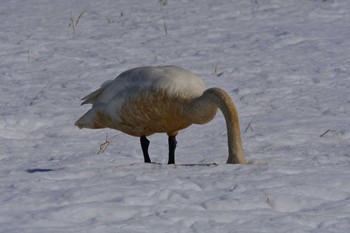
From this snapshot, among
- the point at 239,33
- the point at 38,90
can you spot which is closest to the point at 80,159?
the point at 38,90

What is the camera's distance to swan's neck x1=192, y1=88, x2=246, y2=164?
7547 mm

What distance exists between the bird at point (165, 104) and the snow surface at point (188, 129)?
339 millimetres

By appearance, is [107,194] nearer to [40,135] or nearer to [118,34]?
[40,135]

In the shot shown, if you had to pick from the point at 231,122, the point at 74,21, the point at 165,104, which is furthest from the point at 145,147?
the point at 74,21

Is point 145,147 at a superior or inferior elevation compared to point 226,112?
inferior

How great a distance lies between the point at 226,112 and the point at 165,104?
0.51 m

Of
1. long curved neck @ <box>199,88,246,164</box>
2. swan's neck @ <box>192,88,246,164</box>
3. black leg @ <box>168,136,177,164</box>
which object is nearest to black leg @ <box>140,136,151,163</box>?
black leg @ <box>168,136,177,164</box>

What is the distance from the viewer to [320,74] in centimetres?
1163

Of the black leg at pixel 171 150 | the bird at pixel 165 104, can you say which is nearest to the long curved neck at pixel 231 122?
the bird at pixel 165 104

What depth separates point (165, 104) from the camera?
7.79 meters

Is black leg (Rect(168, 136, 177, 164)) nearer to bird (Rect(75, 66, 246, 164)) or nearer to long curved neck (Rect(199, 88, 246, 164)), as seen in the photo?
bird (Rect(75, 66, 246, 164))

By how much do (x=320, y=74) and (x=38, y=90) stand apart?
328cm

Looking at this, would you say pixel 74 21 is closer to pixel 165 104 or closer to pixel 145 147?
pixel 145 147

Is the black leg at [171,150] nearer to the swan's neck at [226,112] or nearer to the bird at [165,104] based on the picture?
the bird at [165,104]
